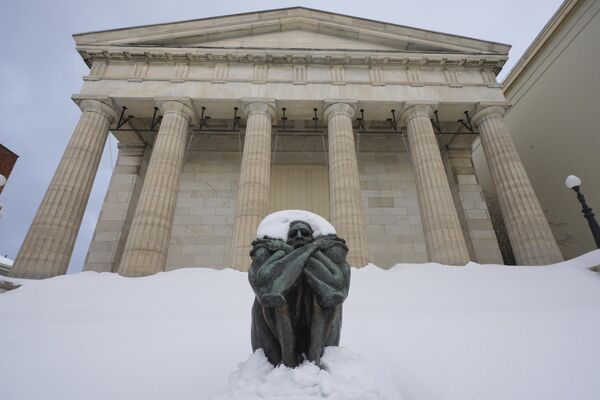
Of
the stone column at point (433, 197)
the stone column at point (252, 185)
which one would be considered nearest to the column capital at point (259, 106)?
the stone column at point (252, 185)

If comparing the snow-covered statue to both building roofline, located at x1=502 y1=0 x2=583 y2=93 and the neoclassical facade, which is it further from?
building roofline, located at x1=502 y1=0 x2=583 y2=93

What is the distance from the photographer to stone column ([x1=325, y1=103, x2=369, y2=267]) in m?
10.8

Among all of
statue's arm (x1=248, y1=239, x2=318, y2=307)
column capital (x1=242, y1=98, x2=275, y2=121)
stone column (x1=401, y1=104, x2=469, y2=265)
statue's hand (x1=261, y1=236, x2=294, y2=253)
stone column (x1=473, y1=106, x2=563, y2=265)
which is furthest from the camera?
column capital (x1=242, y1=98, x2=275, y2=121)

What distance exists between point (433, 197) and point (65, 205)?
14.2 m

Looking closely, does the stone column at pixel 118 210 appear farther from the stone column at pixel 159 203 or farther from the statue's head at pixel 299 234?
the statue's head at pixel 299 234

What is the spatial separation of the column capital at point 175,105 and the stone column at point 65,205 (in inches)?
97.2

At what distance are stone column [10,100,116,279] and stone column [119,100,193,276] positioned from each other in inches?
84.7

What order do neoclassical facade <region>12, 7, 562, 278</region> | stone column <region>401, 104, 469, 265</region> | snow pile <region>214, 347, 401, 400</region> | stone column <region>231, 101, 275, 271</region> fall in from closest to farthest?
snow pile <region>214, 347, 401, 400</region>, stone column <region>231, 101, 275, 271</region>, stone column <region>401, 104, 469, 265</region>, neoclassical facade <region>12, 7, 562, 278</region>

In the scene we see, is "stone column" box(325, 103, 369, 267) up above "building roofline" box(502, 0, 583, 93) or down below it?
below

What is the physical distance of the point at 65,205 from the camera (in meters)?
11.1

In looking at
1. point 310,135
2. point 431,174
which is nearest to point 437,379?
point 431,174

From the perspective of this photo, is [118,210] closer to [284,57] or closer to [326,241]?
[284,57]

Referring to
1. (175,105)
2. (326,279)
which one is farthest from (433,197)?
(175,105)

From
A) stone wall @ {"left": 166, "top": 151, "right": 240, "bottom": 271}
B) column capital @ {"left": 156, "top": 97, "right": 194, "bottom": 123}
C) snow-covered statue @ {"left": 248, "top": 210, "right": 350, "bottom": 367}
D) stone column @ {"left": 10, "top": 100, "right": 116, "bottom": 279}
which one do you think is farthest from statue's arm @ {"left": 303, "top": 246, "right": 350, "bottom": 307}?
column capital @ {"left": 156, "top": 97, "right": 194, "bottom": 123}
